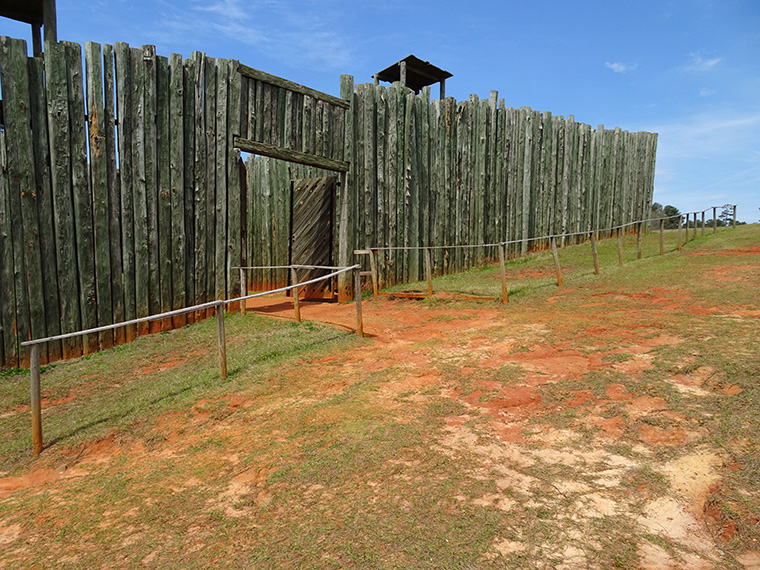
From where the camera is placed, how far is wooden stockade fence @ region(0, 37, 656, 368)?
5551 mm

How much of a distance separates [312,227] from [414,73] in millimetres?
7690

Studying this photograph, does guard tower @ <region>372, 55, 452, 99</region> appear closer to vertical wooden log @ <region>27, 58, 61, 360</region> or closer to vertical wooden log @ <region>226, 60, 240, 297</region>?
vertical wooden log @ <region>226, 60, 240, 297</region>

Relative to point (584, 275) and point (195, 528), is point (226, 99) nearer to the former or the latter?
point (195, 528)

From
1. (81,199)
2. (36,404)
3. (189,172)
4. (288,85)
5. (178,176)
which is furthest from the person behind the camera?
(288,85)

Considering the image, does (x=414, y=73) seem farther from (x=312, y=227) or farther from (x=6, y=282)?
(x=6, y=282)

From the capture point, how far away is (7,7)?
7086 mm

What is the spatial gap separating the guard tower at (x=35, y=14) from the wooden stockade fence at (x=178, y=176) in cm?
93

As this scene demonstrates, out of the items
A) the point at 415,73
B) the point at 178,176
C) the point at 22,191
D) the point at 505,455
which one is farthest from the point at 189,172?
the point at 415,73

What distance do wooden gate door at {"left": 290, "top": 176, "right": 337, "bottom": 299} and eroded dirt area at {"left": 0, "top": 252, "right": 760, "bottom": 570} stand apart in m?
5.06

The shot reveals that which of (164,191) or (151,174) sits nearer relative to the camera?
(151,174)

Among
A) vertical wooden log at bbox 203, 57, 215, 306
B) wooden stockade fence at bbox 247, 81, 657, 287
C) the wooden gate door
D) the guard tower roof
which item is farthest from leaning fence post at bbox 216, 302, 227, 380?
the guard tower roof

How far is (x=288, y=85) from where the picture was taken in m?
7.88

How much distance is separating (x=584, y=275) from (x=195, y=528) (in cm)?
913

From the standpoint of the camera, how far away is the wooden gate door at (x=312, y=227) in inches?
392
